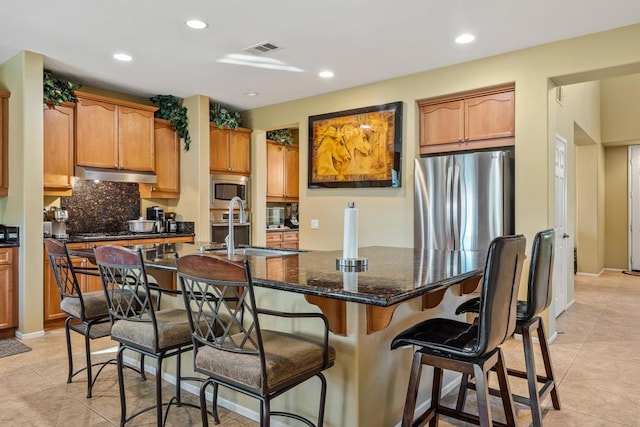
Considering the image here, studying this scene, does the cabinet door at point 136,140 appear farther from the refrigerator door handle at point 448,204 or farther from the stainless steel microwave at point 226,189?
the refrigerator door handle at point 448,204

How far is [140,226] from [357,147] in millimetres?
2728

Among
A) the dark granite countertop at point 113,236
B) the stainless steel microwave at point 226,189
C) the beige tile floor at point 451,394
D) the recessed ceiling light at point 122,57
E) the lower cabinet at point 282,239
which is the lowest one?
the beige tile floor at point 451,394

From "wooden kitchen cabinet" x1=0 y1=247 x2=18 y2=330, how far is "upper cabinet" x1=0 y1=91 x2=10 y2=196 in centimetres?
65

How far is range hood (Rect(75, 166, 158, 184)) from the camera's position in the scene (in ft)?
15.0

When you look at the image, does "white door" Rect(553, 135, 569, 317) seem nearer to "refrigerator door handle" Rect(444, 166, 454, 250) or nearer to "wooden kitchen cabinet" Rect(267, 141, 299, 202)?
"refrigerator door handle" Rect(444, 166, 454, 250)

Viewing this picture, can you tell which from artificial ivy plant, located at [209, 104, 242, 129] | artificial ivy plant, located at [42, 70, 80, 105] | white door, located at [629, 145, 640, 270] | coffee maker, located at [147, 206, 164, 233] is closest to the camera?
artificial ivy plant, located at [42, 70, 80, 105]

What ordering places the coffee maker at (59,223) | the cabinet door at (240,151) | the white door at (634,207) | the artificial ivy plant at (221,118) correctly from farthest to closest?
1. the white door at (634,207)
2. the cabinet door at (240,151)
3. the artificial ivy plant at (221,118)
4. the coffee maker at (59,223)

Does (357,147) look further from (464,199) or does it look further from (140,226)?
(140,226)

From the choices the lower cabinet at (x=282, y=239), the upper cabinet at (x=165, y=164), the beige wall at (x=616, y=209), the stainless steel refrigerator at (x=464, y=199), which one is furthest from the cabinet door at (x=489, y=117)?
the beige wall at (x=616, y=209)

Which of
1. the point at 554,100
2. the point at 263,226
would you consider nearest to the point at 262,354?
the point at 554,100

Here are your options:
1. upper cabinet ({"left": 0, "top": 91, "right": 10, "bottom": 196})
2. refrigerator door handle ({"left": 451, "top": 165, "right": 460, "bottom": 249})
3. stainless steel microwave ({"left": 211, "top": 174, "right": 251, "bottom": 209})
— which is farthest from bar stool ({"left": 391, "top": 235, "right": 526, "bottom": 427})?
stainless steel microwave ({"left": 211, "top": 174, "right": 251, "bottom": 209})

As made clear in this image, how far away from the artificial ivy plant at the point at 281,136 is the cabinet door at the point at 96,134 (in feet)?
8.06

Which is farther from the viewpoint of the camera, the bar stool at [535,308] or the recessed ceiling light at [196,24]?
the recessed ceiling light at [196,24]

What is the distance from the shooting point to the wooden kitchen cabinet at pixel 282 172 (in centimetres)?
681
